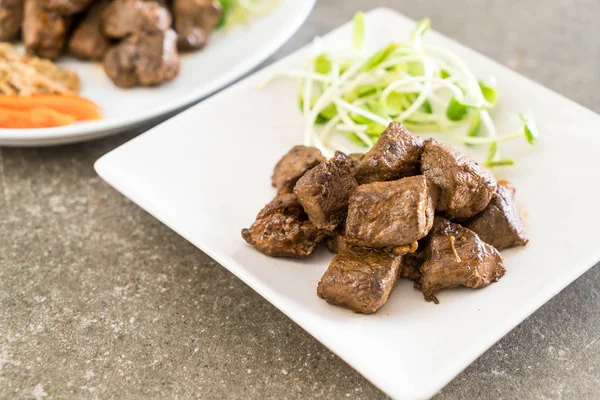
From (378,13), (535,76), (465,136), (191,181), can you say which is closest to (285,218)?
(191,181)

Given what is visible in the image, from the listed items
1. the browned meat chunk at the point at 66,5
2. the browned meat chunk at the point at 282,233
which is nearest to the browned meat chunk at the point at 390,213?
the browned meat chunk at the point at 282,233

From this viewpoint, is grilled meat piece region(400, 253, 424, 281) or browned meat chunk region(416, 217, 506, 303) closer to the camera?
browned meat chunk region(416, 217, 506, 303)

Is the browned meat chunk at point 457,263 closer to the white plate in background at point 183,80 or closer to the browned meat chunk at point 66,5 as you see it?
the white plate in background at point 183,80

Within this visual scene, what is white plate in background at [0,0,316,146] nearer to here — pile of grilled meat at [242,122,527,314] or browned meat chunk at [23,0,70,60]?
browned meat chunk at [23,0,70,60]

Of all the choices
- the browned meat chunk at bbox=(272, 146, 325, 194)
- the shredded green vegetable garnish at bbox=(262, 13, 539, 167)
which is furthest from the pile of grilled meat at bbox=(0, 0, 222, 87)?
the browned meat chunk at bbox=(272, 146, 325, 194)

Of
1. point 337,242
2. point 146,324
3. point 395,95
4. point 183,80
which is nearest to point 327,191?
point 337,242

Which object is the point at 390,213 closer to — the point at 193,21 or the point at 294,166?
the point at 294,166
